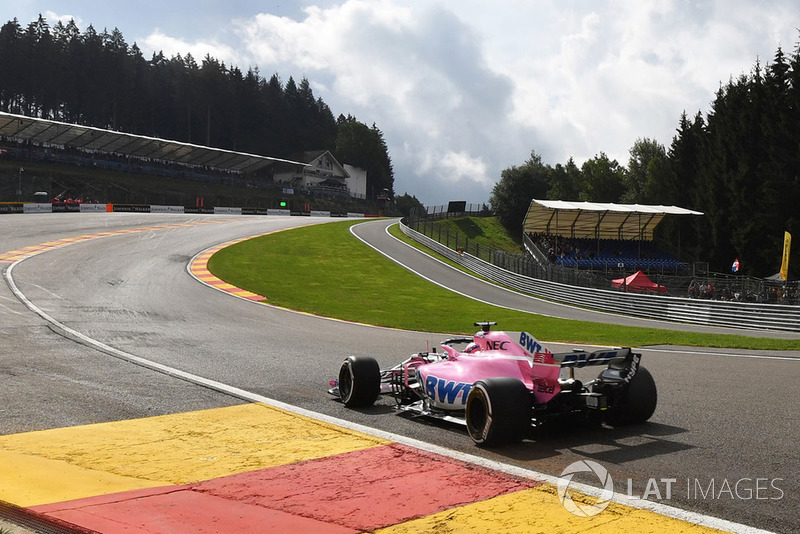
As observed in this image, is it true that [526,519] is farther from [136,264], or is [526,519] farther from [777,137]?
[777,137]

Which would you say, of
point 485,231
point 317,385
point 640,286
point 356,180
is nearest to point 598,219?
point 640,286

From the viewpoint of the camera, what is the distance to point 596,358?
23.2 ft

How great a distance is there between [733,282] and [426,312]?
15.0 meters

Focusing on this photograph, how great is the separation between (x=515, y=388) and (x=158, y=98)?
407 feet

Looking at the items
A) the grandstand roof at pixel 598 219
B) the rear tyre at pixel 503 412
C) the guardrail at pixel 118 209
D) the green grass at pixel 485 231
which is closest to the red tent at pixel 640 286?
the grandstand roof at pixel 598 219

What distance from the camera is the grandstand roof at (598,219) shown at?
158 feet

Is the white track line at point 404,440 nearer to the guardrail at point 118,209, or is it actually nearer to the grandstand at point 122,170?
the guardrail at point 118,209

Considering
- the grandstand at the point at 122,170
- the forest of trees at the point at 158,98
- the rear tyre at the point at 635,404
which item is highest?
the forest of trees at the point at 158,98

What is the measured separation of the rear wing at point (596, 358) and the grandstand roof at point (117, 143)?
65.3m

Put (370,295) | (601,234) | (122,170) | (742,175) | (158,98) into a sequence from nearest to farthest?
1. (370,295)
2. (742,175)
3. (601,234)
4. (122,170)
5. (158,98)

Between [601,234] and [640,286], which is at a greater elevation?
[601,234]

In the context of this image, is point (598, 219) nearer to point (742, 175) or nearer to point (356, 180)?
point (742, 175)

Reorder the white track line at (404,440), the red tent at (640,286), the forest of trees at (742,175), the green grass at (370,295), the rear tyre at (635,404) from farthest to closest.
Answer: the forest of trees at (742,175)
the red tent at (640,286)
the green grass at (370,295)
the rear tyre at (635,404)
the white track line at (404,440)

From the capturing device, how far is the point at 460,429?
725 centimetres
